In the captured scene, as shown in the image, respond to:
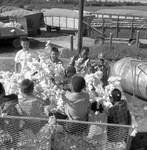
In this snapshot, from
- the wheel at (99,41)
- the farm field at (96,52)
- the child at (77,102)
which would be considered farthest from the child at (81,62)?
the wheel at (99,41)

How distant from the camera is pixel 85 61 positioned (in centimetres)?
614

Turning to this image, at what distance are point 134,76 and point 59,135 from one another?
4954 mm

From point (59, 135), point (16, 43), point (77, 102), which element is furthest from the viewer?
point (16, 43)

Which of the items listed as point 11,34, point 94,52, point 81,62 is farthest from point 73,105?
point 11,34

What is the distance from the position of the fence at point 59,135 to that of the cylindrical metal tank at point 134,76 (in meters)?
4.53

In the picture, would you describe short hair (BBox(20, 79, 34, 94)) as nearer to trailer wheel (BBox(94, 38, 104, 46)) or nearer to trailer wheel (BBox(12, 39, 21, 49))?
trailer wheel (BBox(12, 39, 21, 49))

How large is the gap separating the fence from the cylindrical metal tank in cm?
453

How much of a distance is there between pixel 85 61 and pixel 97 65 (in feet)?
1.29

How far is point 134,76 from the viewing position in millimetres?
8281

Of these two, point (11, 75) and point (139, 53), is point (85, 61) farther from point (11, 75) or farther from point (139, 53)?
point (139, 53)

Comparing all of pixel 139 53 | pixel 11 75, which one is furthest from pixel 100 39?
pixel 11 75

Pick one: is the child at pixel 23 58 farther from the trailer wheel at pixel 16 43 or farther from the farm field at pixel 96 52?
the trailer wheel at pixel 16 43

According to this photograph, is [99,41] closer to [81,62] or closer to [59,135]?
[81,62]

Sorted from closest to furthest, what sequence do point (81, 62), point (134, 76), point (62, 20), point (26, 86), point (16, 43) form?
1. point (26, 86)
2. point (81, 62)
3. point (134, 76)
4. point (16, 43)
5. point (62, 20)
